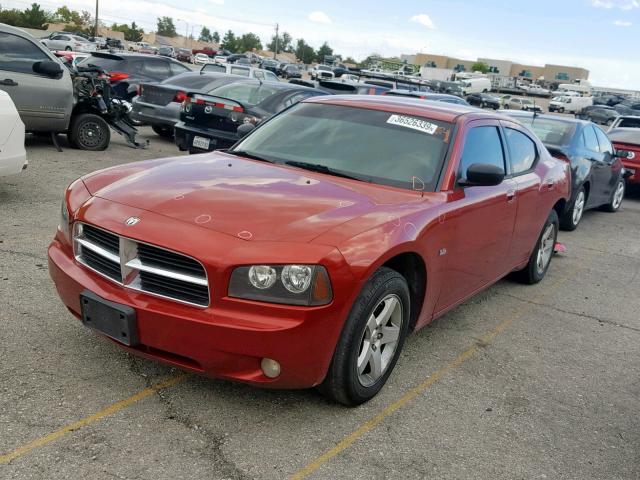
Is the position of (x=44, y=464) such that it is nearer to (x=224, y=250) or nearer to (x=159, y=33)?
(x=224, y=250)

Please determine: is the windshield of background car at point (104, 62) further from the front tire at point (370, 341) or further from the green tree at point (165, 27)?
the green tree at point (165, 27)

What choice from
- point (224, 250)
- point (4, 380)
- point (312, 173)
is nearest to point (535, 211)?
point (312, 173)

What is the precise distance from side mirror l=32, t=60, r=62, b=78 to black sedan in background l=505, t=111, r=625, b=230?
262 inches

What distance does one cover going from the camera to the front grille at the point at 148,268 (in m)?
3.09

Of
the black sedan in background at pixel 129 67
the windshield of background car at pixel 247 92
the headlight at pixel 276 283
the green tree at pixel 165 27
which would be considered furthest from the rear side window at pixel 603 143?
the green tree at pixel 165 27

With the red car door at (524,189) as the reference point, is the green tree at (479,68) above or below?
above

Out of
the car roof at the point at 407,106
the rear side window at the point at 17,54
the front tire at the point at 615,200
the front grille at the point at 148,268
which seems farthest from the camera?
the front tire at the point at 615,200

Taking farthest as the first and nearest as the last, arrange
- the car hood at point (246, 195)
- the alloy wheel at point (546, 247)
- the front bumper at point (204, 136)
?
the front bumper at point (204, 136), the alloy wheel at point (546, 247), the car hood at point (246, 195)

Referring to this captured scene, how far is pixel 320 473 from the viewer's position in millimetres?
2941

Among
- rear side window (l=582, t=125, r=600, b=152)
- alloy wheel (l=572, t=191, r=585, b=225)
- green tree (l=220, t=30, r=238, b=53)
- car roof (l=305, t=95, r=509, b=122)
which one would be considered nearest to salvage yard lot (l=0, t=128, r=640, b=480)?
car roof (l=305, t=95, r=509, b=122)

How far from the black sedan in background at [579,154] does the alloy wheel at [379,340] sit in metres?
5.95

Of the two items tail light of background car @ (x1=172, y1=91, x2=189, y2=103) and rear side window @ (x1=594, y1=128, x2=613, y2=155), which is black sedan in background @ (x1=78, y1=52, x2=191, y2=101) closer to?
tail light of background car @ (x1=172, y1=91, x2=189, y2=103)

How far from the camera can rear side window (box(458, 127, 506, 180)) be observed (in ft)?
14.6

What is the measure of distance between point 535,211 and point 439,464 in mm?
3135
